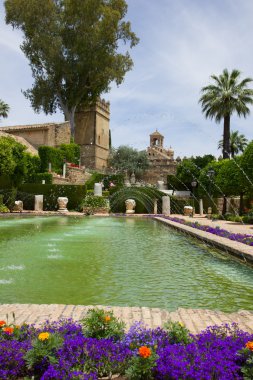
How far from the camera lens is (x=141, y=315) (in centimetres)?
366

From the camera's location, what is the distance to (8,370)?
240 cm

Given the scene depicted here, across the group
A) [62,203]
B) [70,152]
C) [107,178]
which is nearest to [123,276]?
[62,203]

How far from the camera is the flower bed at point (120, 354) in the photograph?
7.67 ft

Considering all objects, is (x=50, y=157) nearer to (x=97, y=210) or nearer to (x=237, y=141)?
(x=97, y=210)

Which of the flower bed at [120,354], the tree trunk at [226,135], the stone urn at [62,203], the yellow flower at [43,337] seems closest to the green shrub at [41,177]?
the stone urn at [62,203]

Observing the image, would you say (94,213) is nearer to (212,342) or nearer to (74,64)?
(74,64)

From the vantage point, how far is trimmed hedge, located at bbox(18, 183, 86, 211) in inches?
1142

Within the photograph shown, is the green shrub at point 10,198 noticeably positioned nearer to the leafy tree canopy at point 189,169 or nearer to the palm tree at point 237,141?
the leafy tree canopy at point 189,169

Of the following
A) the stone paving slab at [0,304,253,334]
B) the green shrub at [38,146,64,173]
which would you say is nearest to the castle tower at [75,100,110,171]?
the green shrub at [38,146,64,173]

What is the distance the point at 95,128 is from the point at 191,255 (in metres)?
46.6

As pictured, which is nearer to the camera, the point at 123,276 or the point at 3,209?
the point at 123,276

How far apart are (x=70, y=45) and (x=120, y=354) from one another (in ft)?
137

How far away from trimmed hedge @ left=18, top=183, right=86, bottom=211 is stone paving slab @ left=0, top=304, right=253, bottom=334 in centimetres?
2516

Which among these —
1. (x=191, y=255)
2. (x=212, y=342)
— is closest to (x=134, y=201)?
(x=191, y=255)
